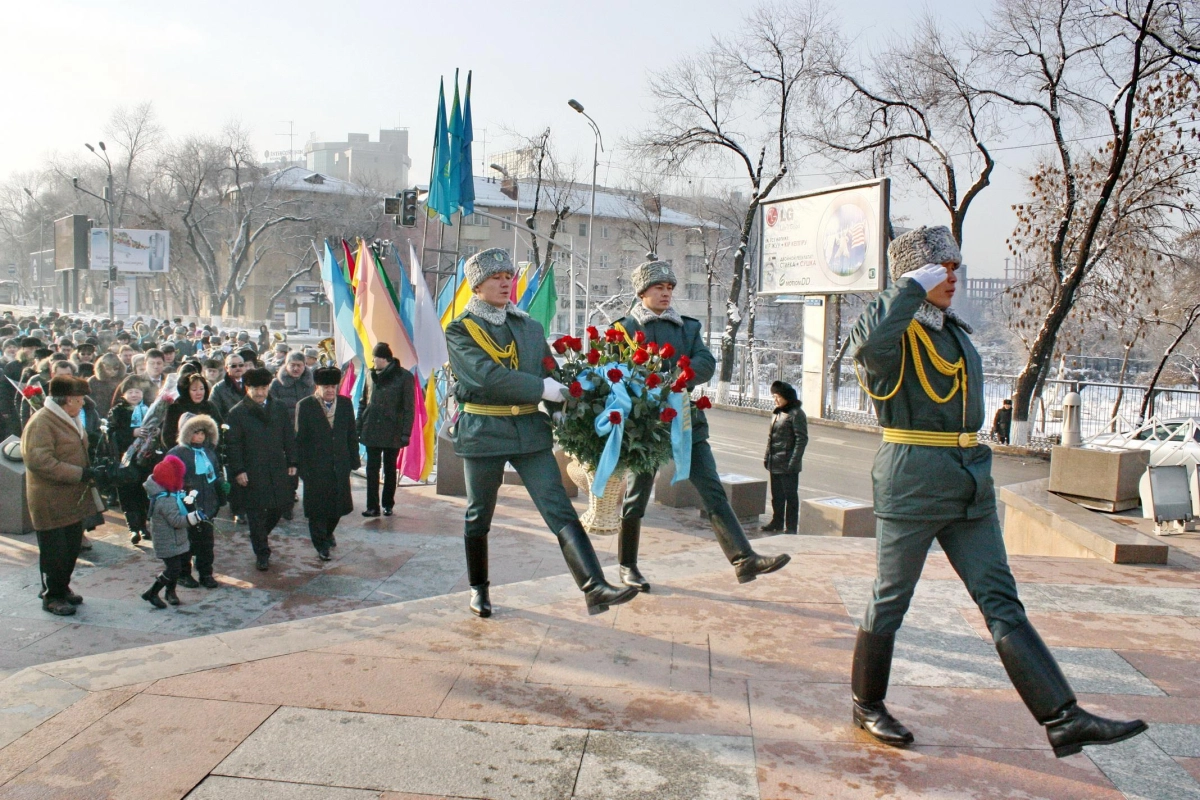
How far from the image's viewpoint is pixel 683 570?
594 centimetres

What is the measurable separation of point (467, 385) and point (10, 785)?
242 cm

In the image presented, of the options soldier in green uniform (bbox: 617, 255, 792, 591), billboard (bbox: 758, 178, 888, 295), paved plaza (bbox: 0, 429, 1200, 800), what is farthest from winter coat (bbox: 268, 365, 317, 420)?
billboard (bbox: 758, 178, 888, 295)

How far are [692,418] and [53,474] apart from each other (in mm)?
4058

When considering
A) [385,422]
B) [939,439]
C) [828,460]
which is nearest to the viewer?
[939,439]

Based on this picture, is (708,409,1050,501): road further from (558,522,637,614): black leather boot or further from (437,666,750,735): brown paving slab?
(437,666,750,735): brown paving slab

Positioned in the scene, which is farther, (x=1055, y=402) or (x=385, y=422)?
(x=1055, y=402)

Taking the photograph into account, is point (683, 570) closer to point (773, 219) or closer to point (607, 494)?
point (607, 494)

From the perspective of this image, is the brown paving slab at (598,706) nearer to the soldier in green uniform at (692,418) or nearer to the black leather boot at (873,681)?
the black leather boot at (873,681)

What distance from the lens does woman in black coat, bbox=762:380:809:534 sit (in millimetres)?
9891

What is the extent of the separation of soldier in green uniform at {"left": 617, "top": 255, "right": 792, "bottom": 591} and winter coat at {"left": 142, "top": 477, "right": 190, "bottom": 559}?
310 cm

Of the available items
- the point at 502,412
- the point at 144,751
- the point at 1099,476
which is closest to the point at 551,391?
the point at 502,412

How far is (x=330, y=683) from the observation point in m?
→ 3.96

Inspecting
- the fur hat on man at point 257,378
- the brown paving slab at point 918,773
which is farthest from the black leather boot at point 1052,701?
the fur hat on man at point 257,378

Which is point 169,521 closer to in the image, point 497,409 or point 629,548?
point 497,409
